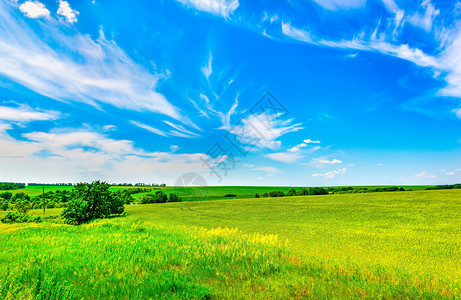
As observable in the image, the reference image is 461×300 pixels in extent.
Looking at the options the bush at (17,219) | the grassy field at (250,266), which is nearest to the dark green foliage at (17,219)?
the bush at (17,219)

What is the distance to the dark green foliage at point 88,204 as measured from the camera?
2659 centimetres

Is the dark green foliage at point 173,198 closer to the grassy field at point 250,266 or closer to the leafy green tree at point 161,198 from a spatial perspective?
the leafy green tree at point 161,198

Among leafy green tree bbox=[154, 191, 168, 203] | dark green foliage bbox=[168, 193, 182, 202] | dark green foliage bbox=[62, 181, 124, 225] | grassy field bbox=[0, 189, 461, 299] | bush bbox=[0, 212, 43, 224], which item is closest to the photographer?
grassy field bbox=[0, 189, 461, 299]

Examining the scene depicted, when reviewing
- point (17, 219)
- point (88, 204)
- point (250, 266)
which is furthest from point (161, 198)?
point (250, 266)

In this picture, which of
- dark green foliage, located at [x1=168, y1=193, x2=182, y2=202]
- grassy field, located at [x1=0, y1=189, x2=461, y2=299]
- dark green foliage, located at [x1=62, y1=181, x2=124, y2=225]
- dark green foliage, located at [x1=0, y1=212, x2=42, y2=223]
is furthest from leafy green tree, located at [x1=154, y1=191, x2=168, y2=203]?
grassy field, located at [x1=0, y1=189, x2=461, y2=299]

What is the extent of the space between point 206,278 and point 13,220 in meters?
40.4

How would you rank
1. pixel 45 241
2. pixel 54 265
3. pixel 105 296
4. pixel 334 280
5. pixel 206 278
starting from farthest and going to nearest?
1. pixel 45 241
2. pixel 54 265
3. pixel 206 278
4. pixel 334 280
5. pixel 105 296

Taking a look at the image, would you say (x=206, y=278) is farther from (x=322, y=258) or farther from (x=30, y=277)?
(x=30, y=277)

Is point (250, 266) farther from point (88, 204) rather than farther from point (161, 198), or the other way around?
point (161, 198)

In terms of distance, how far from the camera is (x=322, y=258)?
29.5 ft

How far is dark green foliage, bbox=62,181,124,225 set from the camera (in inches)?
1047

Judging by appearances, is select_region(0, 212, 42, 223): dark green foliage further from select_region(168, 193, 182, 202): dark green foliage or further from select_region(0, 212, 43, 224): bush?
select_region(168, 193, 182, 202): dark green foliage

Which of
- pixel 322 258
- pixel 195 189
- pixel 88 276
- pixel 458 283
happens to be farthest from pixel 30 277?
pixel 195 189

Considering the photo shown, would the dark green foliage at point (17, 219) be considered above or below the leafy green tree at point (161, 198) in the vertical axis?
below
